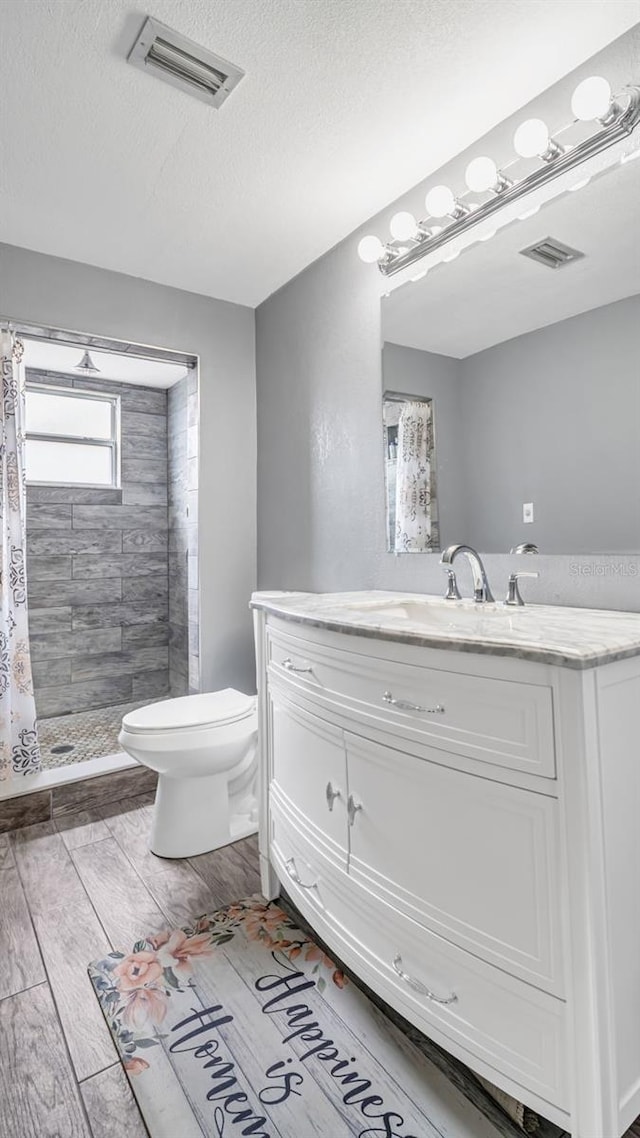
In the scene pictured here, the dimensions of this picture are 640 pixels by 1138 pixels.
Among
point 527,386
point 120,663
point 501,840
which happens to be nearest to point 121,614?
point 120,663

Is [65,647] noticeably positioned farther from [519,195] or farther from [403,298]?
[519,195]

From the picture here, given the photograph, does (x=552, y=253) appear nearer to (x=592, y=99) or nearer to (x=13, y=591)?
(x=592, y=99)

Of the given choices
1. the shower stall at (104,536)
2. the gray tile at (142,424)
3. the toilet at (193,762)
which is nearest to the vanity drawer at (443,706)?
the toilet at (193,762)

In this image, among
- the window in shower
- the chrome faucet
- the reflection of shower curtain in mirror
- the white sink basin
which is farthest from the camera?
the window in shower

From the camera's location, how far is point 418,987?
1.06 meters

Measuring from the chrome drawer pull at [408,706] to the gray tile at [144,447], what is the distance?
3117mm

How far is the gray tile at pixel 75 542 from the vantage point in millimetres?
3366

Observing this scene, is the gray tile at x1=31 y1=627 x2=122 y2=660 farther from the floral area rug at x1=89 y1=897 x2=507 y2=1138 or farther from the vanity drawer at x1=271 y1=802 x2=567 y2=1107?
the vanity drawer at x1=271 y1=802 x2=567 y2=1107

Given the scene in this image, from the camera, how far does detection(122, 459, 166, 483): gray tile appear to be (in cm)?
367

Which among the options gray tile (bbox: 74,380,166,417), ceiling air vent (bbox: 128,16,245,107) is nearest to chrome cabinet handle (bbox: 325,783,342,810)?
ceiling air vent (bbox: 128,16,245,107)

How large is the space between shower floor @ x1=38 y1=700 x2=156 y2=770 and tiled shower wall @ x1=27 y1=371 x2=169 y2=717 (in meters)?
0.10

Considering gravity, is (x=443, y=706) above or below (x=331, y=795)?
above

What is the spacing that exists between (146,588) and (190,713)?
192cm

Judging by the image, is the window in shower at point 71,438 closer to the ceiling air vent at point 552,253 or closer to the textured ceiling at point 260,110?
the textured ceiling at point 260,110
